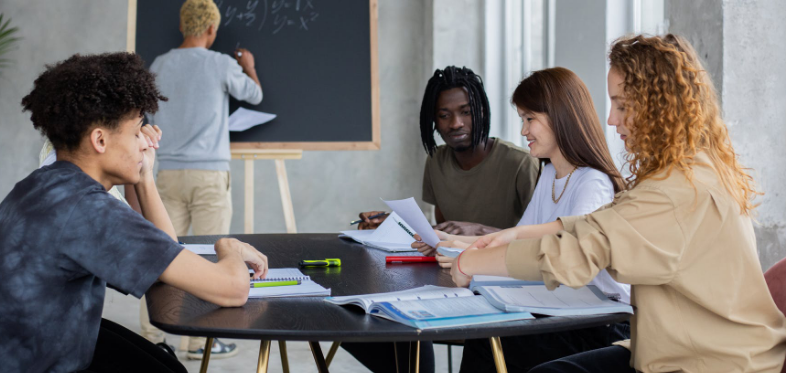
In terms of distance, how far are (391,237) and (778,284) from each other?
107 cm

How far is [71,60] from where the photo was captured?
127 centimetres

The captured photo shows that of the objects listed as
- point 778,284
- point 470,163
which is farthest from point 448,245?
point 470,163

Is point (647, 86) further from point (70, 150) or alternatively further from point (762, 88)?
point (70, 150)

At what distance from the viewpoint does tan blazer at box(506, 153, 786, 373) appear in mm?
1125

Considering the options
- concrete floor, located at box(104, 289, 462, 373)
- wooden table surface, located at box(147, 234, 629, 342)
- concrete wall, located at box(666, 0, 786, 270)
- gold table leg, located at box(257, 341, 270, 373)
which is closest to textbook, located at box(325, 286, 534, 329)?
wooden table surface, located at box(147, 234, 629, 342)

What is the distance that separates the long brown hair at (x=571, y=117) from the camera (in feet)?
6.11

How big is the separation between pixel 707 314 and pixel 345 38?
2.82 m

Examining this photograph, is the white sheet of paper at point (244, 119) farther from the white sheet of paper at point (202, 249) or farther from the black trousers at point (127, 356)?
the black trousers at point (127, 356)

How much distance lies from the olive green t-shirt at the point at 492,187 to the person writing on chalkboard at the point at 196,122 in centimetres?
118

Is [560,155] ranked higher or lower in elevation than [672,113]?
lower

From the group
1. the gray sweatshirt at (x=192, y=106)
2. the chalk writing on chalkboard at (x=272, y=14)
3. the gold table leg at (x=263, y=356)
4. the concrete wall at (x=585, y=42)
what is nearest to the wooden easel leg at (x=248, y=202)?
the gray sweatshirt at (x=192, y=106)

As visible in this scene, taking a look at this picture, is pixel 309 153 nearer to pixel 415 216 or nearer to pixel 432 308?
pixel 415 216

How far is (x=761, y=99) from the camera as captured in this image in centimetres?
182

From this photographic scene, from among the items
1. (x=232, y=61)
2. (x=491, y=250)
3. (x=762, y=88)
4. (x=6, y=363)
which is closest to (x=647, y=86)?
(x=491, y=250)
